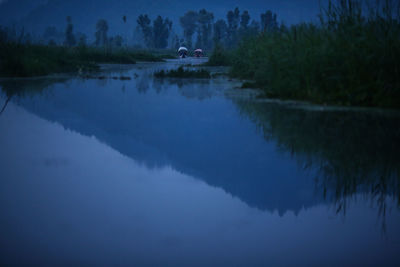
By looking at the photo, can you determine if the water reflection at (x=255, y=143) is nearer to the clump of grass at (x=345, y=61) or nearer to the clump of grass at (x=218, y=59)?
the clump of grass at (x=345, y=61)

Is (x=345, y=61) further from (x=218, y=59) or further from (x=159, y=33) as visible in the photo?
(x=159, y=33)

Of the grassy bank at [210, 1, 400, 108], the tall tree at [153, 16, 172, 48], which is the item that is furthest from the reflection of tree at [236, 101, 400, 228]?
the tall tree at [153, 16, 172, 48]

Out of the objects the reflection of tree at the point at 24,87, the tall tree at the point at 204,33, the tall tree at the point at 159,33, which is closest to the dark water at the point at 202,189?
the reflection of tree at the point at 24,87

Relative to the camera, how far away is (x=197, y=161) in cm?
521

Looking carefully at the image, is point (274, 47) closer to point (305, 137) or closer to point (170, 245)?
point (305, 137)

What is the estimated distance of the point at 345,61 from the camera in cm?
887

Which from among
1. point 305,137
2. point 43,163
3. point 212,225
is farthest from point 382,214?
point 43,163

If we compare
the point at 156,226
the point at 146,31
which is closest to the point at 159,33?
the point at 146,31

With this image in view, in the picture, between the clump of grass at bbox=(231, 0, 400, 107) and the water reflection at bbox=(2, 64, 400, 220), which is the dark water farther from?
the clump of grass at bbox=(231, 0, 400, 107)

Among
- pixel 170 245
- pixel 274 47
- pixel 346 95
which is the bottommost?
pixel 170 245

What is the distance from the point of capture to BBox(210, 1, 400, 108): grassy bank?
8633 mm

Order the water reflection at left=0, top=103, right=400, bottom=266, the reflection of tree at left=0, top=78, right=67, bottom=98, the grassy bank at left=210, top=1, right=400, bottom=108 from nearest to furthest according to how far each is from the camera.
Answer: the water reflection at left=0, top=103, right=400, bottom=266 → the grassy bank at left=210, top=1, right=400, bottom=108 → the reflection of tree at left=0, top=78, right=67, bottom=98

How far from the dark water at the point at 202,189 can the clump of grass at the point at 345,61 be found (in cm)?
83

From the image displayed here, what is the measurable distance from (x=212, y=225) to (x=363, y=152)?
2.81 meters
